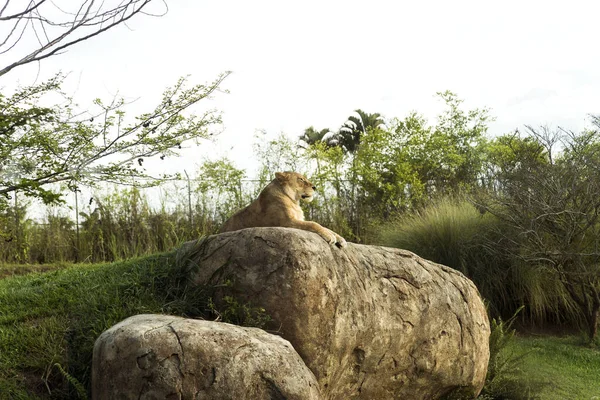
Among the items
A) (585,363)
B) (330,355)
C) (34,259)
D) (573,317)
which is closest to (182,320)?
(330,355)

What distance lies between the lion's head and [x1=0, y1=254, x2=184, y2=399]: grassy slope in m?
1.20

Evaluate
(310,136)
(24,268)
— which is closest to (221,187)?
(24,268)

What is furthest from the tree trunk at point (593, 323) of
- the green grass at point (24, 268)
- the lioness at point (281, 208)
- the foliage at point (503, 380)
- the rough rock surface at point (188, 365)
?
the green grass at point (24, 268)

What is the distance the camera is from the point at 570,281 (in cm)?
968

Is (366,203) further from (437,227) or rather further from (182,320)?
(182,320)

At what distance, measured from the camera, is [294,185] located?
550 cm

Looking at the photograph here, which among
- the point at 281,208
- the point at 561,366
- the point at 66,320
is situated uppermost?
the point at 281,208

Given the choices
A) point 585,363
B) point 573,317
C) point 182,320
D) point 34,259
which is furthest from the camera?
point 34,259

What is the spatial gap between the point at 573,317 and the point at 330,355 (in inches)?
272

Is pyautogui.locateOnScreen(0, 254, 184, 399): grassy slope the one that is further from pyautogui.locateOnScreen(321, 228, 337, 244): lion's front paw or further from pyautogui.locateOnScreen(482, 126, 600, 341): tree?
pyautogui.locateOnScreen(482, 126, 600, 341): tree

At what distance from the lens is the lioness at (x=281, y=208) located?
5.29 meters

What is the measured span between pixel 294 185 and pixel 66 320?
87.5 inches

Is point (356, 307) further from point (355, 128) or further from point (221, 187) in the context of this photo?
point (355, 128)

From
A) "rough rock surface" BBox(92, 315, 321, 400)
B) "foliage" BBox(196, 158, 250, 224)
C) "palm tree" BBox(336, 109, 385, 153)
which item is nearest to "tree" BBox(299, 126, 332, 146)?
"palm tree" BBox(336, 109, 385, 153)
